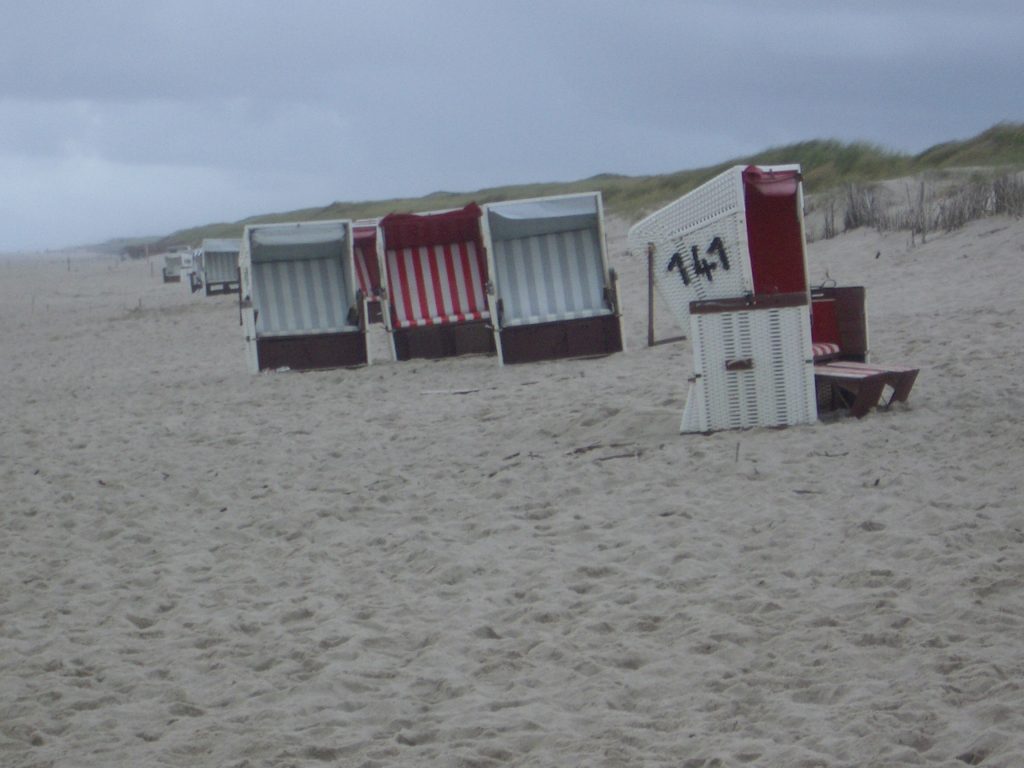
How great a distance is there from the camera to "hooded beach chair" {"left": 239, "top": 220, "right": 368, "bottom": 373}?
44.4 ft

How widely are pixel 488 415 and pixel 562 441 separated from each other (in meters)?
1.44

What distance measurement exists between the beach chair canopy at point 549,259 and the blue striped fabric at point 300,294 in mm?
2117

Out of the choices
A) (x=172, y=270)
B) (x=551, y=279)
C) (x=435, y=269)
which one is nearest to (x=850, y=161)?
(x=435, y=269)

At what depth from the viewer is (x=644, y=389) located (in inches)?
379

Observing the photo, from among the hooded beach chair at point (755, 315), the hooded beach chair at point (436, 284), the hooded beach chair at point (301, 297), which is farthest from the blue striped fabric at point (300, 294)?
the hooded beach chair at point (755, 315)

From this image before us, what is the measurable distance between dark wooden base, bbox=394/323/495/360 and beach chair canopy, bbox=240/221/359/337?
23.3 inches

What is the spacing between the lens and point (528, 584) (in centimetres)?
516

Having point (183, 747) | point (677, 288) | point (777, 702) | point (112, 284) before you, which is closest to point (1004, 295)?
point (677, 288)

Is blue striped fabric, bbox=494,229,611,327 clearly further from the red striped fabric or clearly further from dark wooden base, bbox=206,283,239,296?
dark wooden base, bbox=206,283,239,296

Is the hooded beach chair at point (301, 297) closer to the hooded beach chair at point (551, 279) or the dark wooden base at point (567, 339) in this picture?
the hooded beach chair at point (551, 279)

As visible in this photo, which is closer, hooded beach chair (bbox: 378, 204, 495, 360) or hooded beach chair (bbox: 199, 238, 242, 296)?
hooded beach chair (bbox: 378, 204, 495, 360)

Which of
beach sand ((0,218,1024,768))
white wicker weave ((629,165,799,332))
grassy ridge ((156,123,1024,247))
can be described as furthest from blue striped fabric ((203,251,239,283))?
white wicker weave ((629,165,799,332))

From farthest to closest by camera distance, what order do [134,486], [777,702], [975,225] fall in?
[975,225] → [134,486] → [777,702]

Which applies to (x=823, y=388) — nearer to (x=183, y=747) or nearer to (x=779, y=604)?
(x=779, y=604)
